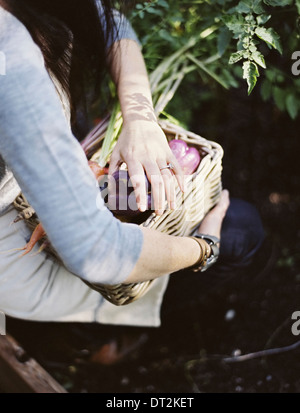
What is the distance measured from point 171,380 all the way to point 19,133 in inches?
47.9

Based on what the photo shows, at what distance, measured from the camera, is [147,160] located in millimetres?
967

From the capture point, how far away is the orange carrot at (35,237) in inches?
37.5

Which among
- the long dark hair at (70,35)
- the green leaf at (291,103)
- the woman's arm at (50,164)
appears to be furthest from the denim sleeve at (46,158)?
the green leaf at (291,103)

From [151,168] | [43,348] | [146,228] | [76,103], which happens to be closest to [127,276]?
[146,228]

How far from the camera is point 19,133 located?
2.17 feet

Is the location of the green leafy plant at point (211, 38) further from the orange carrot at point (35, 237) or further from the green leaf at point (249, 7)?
the orange carrot at point (35, 237)

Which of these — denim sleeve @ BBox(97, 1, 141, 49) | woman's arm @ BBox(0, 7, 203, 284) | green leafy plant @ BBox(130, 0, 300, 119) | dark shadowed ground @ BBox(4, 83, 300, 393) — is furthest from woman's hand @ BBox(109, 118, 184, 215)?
dark shadowed ground @ BBox(4, 83, 300, 393)

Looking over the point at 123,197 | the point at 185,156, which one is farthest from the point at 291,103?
the point at 123,197

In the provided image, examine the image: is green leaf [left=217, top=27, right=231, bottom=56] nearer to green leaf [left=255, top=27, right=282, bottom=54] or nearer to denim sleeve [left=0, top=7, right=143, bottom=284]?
green leaf [left=255, top=27, right=282, bottom=54]

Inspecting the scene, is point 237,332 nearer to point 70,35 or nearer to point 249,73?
point 249,73

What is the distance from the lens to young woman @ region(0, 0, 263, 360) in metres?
0.68

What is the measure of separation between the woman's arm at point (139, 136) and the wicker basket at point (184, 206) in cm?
5

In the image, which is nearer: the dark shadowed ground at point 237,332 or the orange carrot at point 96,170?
the orange carrot at point 96,170
